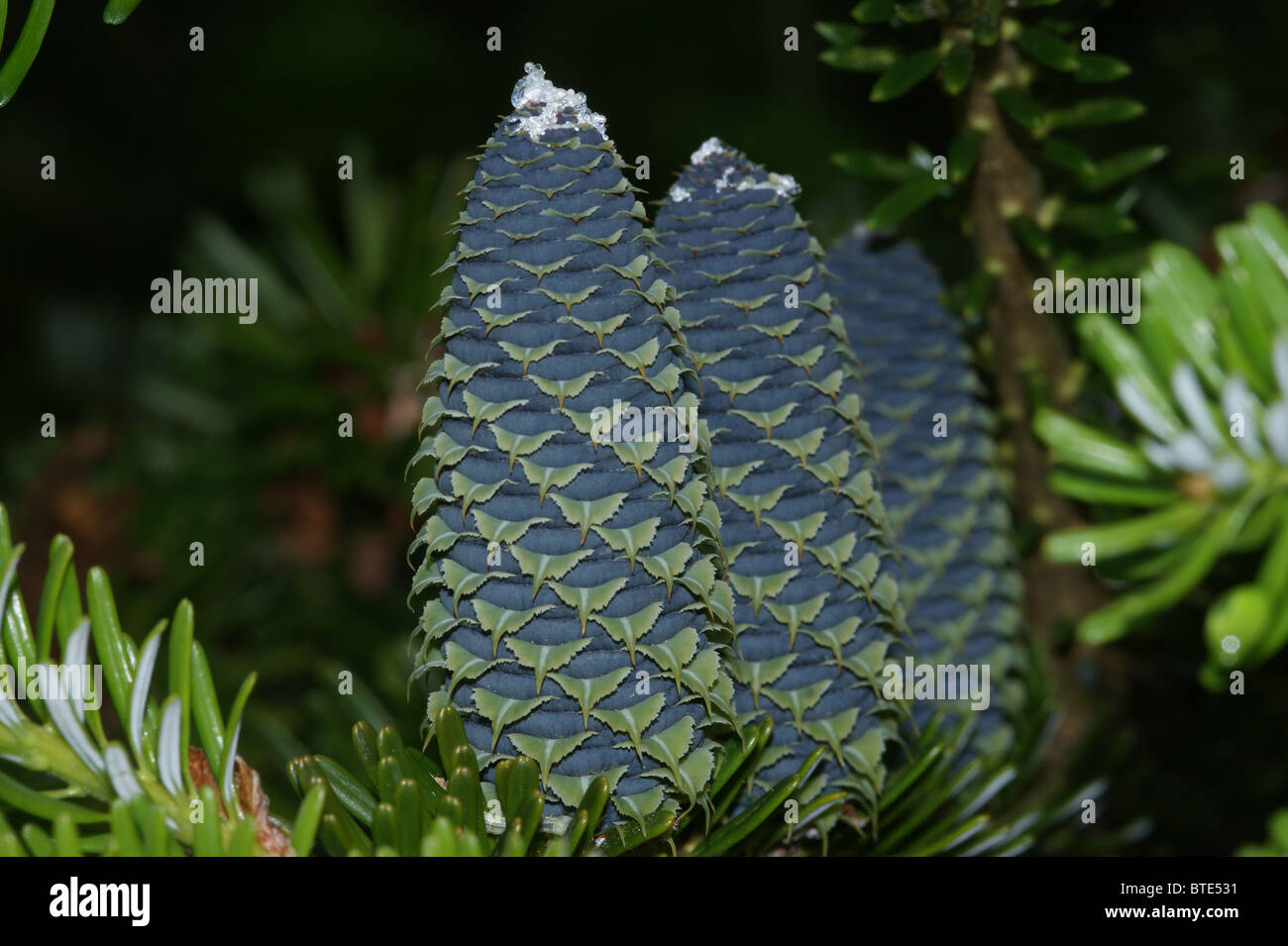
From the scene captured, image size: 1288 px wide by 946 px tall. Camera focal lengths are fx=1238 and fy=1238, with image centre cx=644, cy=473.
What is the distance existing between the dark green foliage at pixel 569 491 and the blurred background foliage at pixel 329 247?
37 cm

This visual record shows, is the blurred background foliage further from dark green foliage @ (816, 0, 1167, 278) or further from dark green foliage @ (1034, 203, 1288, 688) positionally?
dark green foliage @ (1034, 203, 1288, 688)

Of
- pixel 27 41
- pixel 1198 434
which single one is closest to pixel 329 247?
pixel 27 41

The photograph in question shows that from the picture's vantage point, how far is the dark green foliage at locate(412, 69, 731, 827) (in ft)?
2.13

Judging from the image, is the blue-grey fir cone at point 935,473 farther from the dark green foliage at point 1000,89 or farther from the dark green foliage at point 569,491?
the dark green foliage at point 569,491

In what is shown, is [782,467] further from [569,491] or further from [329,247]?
[329,247]

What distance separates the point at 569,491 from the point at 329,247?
3.06 ft

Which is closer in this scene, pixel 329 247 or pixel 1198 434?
pixel 1198 434

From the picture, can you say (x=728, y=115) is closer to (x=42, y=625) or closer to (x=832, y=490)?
(x=832, y=490)

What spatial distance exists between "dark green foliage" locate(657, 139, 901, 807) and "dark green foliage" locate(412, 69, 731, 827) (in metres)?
0.06

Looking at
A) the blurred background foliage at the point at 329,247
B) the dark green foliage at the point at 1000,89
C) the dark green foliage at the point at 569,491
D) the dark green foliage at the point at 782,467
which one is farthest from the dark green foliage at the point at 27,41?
the blurred background foliage at the point at 329,247

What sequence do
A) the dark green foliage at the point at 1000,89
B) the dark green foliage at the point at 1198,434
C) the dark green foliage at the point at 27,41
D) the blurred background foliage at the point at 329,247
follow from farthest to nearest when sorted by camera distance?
1. the blurred background foliage at the point at 329,247
2. the dark green foliage at the point at 1000,89
3. the dark green foliage at the point at 27,41
4. the dark green foliage at the point at 1198,434

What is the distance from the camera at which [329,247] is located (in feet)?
4.83

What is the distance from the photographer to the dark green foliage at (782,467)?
0.73 m

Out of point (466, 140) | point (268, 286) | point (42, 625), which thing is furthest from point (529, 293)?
point (466, 140)
